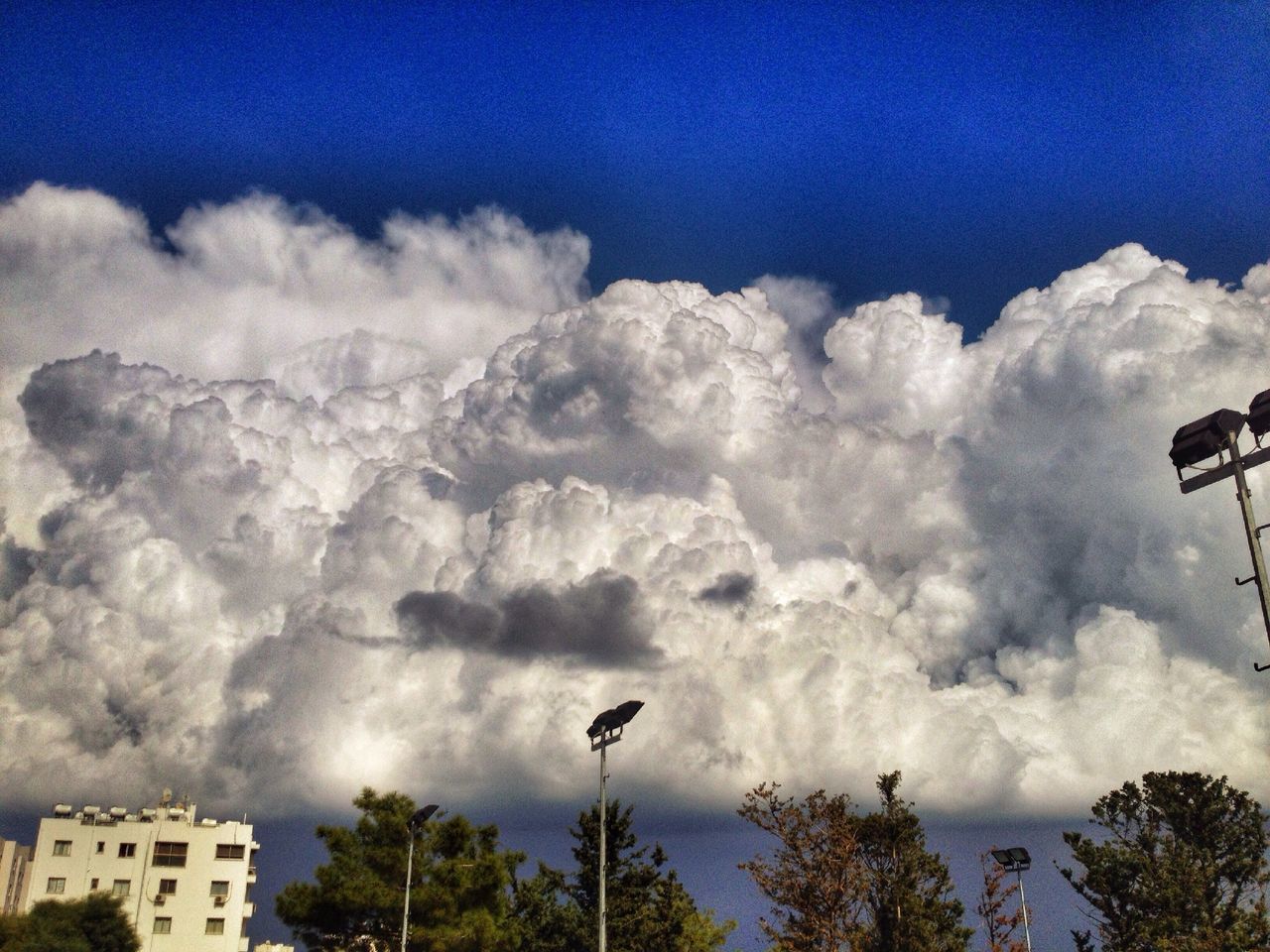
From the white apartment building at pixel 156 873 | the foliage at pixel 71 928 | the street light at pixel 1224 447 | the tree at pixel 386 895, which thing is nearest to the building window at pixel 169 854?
the white apartment building at pixel 156 873

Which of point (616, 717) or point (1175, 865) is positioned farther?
point (1175, 865)

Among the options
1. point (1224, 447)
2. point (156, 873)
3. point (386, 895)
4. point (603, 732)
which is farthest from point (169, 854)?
point (1224, 447)

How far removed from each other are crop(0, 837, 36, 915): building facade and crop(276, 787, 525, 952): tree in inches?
4307

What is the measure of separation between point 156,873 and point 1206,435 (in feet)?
342

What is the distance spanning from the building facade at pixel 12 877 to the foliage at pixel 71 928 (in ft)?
271

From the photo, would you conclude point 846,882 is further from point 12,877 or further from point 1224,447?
point 12,877

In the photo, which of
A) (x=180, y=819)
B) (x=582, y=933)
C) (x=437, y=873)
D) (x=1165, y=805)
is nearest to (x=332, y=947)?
(x=437, y=873)

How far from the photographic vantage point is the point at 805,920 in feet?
167

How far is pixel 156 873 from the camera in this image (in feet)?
341

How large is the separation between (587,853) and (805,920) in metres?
22.2

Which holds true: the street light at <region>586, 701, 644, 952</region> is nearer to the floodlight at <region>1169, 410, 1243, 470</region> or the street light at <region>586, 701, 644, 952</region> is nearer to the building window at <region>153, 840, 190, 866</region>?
the floodlight at <region>1169, 410, 1243, 470</region>

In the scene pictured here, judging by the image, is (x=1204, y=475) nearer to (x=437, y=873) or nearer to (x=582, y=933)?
(x=437, y=873)

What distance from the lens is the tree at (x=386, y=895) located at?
192 feet

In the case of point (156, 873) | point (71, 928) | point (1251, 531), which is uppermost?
point (156, 873)
